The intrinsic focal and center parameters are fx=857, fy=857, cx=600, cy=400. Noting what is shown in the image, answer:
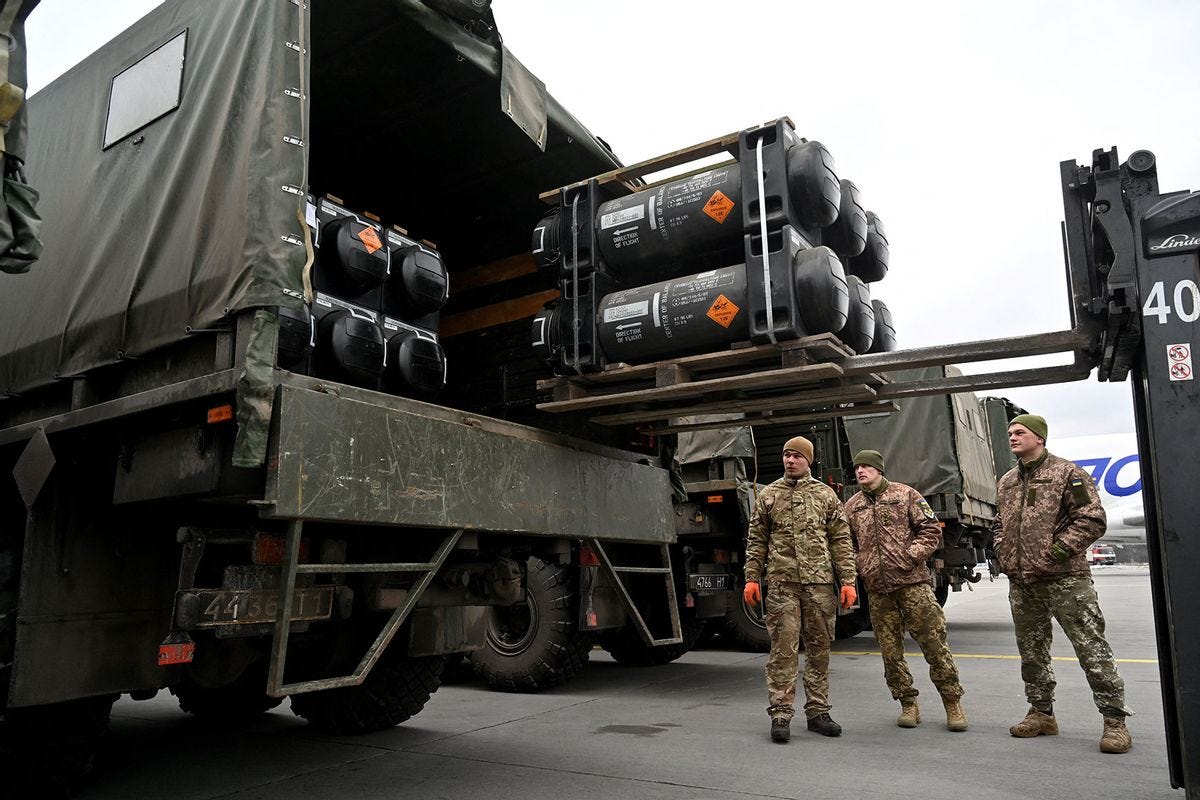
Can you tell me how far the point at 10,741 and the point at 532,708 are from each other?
3.30 metres

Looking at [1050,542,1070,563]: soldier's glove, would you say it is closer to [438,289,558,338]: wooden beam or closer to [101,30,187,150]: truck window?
[438,289,558,338]: wooden beam

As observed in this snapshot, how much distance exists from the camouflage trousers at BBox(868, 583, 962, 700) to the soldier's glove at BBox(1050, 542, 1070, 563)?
0.79 meters

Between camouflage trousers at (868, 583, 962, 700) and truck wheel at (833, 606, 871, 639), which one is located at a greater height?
camouflage trousers at (868, 583, 962, 700)

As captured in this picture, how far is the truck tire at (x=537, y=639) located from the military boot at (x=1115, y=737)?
11.4ft

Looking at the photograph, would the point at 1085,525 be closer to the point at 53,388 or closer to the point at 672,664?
the point at 672,664

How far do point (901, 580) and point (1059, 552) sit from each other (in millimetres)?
1121

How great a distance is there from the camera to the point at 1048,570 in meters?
4.94

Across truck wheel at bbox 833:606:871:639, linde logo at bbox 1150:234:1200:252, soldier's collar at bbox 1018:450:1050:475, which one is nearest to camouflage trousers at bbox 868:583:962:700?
soldier's collar at bbox 1018:450:1050:475

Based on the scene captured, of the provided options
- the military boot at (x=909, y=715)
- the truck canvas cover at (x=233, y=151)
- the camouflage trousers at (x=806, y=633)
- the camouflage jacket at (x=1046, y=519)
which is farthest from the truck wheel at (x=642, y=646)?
the truck canvas cover at (x=233, y=151)

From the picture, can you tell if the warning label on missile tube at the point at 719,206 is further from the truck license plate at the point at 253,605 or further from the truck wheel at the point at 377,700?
the truck wheel at the point at 377,700

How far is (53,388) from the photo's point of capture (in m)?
3.86

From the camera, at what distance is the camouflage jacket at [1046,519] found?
4859 mm

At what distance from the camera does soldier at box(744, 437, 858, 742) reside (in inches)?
208

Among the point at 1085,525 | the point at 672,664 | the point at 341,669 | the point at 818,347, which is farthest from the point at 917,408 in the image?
the point at 341,669
